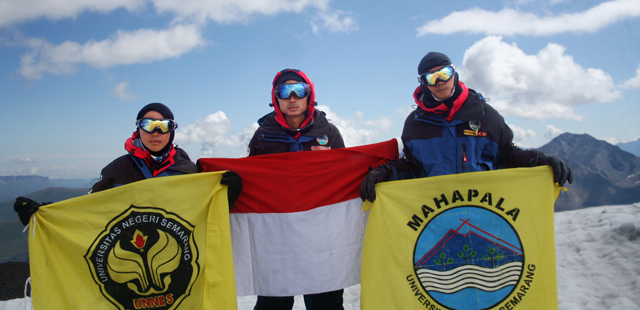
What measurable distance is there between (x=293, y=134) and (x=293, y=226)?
1.12m

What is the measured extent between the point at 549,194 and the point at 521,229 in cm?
46

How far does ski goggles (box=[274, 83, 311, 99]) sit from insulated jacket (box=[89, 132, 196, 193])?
134 cm

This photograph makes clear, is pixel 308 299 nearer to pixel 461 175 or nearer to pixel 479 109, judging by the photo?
pixel 461 175

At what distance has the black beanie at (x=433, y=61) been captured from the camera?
12.0 ft

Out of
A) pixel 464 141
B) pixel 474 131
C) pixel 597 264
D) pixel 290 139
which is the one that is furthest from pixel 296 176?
pixel 597 264

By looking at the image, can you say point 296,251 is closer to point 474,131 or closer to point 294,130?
point 294,130

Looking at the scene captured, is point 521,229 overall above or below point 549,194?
below

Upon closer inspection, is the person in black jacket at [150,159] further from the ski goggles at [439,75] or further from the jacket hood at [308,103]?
the ski goggles at [439,75]

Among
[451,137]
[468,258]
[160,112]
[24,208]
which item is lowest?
[468,258]

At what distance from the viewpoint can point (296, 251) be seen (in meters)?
3.75

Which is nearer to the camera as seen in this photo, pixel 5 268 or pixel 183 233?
pixel 183 233

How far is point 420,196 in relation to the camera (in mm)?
3355

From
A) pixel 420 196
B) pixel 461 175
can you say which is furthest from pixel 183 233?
pixel 461 175

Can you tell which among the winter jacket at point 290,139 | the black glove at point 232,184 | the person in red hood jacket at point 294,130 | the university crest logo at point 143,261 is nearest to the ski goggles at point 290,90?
the person in red hood jacket at point 294,130
